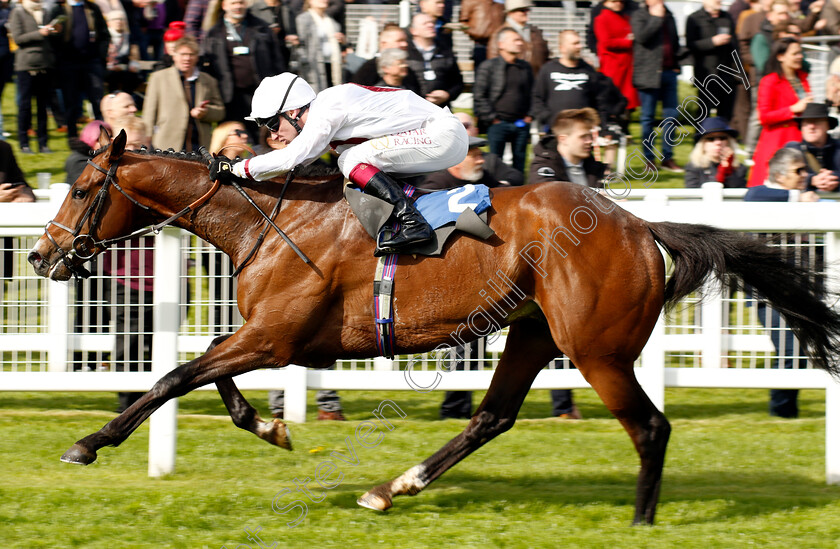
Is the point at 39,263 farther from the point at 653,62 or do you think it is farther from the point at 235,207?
the point at 653,62

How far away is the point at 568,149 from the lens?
666 cm

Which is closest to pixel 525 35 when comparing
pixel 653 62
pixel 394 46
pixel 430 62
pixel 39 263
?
pixel 653 62

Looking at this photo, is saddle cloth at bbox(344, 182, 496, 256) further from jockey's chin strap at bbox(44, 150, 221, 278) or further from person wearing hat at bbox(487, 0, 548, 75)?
person wearing hat at bbox(487, 0, 548, 75)

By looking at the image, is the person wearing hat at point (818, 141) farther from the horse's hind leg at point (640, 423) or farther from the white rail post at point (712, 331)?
the horse's hind leg at point (640, 423)

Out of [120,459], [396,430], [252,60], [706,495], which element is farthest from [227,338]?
[252,60]

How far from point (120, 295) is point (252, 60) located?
414cm

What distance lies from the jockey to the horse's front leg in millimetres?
662

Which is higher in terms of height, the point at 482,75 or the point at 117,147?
the point at 117,147

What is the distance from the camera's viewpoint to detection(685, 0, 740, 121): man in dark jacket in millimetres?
10695

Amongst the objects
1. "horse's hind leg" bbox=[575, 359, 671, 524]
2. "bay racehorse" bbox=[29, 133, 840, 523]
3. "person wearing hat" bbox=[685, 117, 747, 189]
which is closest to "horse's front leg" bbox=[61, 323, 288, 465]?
"bay racehorse" bbox=[29, 133, 840, 523]

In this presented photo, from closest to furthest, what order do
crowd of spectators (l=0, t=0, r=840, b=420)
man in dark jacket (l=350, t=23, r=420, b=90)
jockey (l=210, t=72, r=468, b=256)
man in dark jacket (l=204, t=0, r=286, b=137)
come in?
jockey (l=210, t=72, r=468, b=256)
crowd of spectators (l=0, t=0, r=840, b=420)
man in dark jacket (l=350, t=23, r=420, b=90)
man in dark jacket (l=204, t=0, r=286, b=137)

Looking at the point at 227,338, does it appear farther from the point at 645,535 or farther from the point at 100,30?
the point at 100,30

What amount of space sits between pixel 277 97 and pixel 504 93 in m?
4.59

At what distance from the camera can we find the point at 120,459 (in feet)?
18.7
